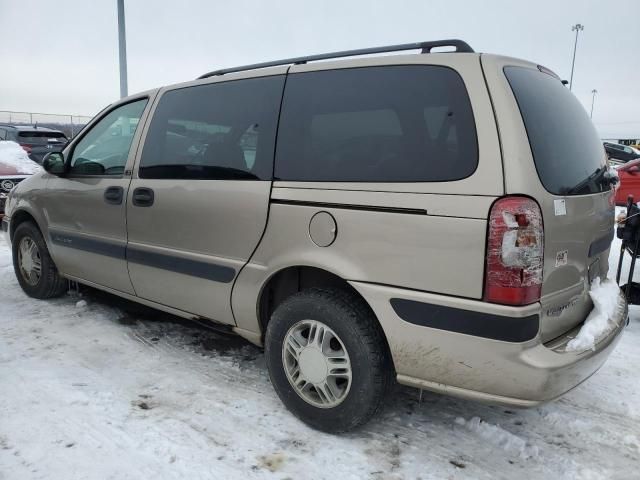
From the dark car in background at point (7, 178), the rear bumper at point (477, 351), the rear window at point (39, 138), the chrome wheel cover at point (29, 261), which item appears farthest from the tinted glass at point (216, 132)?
the rear window at point (39, 138)

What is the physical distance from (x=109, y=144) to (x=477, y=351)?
3.13 metres

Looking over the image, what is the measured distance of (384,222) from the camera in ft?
7.61

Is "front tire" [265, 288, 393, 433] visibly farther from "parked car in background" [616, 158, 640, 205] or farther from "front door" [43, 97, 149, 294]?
"parked car in background" [616, 158, 640, 205]

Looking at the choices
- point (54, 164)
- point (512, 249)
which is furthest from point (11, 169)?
point (512, 249)

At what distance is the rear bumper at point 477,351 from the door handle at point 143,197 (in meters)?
1.66

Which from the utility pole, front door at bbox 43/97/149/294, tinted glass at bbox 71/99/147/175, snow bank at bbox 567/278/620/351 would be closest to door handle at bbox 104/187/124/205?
front door at bbox 43/97/149/294

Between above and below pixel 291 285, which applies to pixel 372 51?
above

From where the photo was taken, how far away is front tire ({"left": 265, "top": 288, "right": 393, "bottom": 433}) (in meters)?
2.45

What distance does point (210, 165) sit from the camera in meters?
3.08

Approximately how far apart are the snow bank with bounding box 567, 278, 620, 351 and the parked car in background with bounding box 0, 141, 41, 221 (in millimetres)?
8326

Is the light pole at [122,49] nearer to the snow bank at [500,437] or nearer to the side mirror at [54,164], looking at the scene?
the side mirror at [54,164]

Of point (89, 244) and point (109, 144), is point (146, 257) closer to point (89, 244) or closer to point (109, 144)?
point (89, 244)

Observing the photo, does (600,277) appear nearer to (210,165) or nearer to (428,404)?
(428,404)

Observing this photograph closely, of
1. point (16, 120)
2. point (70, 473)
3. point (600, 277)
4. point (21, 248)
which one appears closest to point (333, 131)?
point (600, 277)
